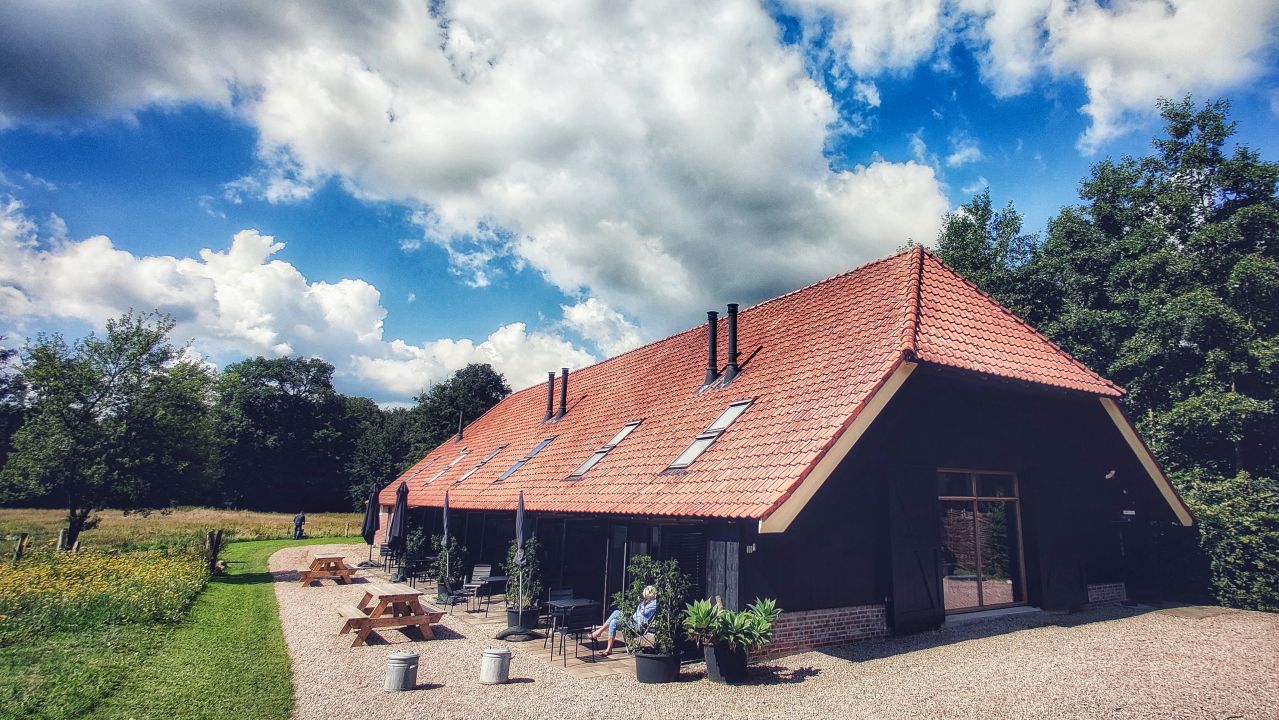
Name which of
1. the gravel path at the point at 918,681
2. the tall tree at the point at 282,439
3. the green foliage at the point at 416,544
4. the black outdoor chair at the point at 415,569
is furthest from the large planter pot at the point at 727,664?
the tall tree at the point at 282,439

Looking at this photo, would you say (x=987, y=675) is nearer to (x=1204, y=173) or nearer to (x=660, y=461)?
(x=660, y=461)

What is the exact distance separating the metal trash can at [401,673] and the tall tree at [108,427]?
15703 millimetres

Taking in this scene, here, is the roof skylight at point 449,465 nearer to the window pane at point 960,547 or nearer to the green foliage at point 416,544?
the green foliage at point 416,544

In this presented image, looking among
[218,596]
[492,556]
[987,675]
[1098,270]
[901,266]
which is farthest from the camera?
[1098,270]

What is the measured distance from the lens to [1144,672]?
8.15 meters

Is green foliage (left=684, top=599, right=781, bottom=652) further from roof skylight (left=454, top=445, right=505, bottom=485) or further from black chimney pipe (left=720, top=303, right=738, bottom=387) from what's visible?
roof skylight (left=454, top=445, right=505, bottom=485)

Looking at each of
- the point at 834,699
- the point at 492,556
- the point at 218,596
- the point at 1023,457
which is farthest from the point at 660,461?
the point at 218,596

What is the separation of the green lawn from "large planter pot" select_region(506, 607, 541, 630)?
380 centimetres

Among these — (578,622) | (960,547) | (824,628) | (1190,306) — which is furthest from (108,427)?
(1190,306)

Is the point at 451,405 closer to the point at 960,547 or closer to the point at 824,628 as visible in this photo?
the point at 960,547

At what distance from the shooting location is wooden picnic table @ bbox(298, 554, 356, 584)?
60.4ft

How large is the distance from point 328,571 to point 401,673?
43.9ft

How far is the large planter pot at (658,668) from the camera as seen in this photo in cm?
824

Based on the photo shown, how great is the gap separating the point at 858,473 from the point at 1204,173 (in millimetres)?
23122
